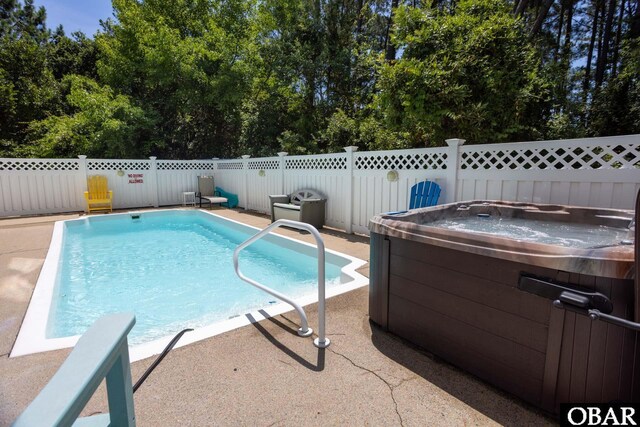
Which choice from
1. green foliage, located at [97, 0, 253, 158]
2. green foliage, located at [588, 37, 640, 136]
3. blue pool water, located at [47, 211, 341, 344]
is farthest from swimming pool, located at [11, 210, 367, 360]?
green foliage, located at [588, 37, 640, 136]

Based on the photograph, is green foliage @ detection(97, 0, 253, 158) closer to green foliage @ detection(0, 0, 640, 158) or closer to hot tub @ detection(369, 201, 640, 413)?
green foliage @ detection(0, 0, 640, 158)

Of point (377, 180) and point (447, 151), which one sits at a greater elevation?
point (447, 151)

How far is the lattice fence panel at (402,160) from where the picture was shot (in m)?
4.87

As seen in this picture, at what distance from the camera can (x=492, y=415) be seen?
1635mm

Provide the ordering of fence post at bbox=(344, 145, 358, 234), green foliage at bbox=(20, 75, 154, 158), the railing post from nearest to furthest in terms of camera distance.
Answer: the railing post
fence post at bbox=(344, 145, 358, 234)
green foliage at bbox=(20, 75, 154, 158)

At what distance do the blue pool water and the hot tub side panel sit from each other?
2054 mm

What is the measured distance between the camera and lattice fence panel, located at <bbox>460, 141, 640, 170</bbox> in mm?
3232

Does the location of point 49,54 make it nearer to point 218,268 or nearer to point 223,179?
point 223,179

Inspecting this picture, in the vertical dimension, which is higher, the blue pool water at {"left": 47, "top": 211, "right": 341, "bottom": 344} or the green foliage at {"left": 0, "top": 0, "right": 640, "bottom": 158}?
the green foliage at {"left": 0, "top": 0, "right": 640, "bottom": 158}

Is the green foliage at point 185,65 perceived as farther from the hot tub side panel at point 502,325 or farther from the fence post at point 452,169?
the hot tub side panel at point 502,325

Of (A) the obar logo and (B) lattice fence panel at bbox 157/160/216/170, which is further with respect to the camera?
(B) lattice fence panel at bbox 157/160/216/170

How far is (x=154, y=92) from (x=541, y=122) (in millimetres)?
15079

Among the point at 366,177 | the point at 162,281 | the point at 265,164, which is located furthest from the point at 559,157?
the point at 265,164

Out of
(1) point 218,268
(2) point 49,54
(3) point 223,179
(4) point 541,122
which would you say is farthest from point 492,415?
(2) point 49,54
